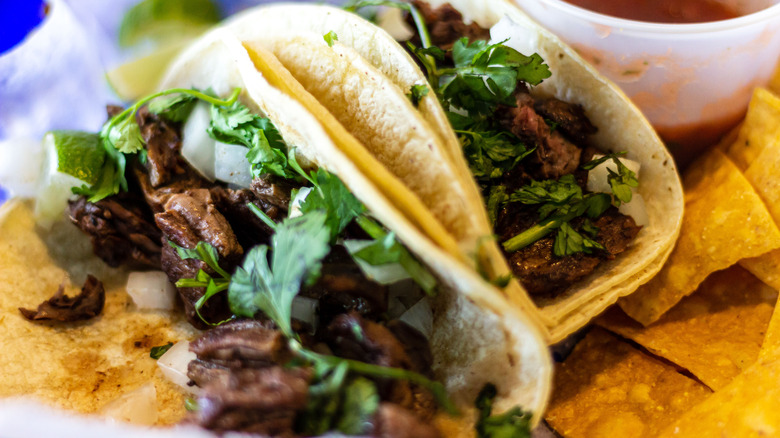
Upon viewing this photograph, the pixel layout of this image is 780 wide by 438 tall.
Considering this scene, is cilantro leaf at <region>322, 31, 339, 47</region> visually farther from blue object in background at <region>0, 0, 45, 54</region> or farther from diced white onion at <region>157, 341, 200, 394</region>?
blue object in background at <region>0, 0, 45, 54</region>

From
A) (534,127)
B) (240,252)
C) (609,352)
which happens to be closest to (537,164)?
(534,127)

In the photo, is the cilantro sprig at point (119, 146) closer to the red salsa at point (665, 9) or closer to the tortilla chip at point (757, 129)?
the red salsa at point (665, 9)

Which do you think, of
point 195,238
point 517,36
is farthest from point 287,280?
point 517,36

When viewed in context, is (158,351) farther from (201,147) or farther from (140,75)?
(140,75)

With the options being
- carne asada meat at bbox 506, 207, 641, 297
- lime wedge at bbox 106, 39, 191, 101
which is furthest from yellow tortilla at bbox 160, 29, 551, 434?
lime wedge at bbox 106, 39, 191, 101

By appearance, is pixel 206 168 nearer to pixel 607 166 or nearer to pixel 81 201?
pixel 81 201
